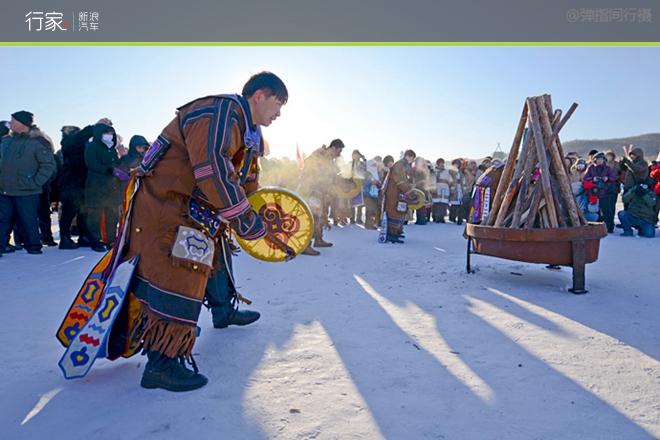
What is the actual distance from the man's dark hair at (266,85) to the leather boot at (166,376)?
5.18 ft

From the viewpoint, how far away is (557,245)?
4.33 meters

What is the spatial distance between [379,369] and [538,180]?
3212 millimetres

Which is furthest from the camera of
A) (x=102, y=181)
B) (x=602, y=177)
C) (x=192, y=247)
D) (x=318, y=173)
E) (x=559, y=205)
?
(x=602, y=177)

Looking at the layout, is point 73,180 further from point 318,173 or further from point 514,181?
point 514,181

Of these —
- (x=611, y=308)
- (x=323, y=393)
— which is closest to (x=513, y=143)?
(x=611, y=308)

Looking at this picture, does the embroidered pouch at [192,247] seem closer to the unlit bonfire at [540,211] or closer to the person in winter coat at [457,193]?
the unlit bonfire at [540,211]

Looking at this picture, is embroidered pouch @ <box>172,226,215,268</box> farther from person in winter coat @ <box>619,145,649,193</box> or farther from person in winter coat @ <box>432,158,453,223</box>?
person in winter coat @ <box>432,158,453,223</box>

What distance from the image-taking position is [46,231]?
24.7 ft

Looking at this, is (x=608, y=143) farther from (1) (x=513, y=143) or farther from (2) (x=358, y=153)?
(1) (x=513, y=143)

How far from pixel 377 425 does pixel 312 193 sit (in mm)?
5413

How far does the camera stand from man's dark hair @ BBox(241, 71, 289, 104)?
2.45 metres

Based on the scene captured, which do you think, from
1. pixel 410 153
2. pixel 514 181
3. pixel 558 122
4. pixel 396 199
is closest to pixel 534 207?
pixel 514 181

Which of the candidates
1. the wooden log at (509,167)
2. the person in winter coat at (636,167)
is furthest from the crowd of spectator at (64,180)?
the person in winter coat at (636,167)

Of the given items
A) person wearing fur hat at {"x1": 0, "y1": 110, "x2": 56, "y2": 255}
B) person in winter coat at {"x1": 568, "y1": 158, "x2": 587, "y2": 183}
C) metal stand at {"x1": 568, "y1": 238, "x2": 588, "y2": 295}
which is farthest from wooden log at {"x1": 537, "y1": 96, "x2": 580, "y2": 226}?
person in winter coat at {"x1": 568, "y1": 158, "x2": 587, "y2": 183}
